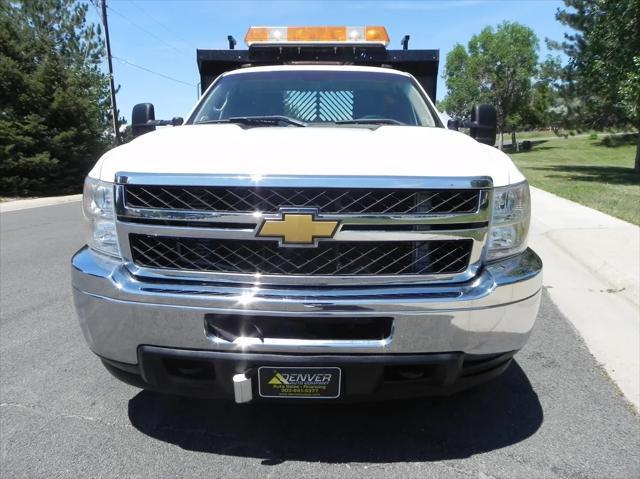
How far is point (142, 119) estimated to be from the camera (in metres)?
4.58

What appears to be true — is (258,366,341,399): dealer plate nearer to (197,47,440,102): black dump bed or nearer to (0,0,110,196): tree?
(197,47,440,102): black dump bed

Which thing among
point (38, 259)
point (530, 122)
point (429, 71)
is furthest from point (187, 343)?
point (530, 122)

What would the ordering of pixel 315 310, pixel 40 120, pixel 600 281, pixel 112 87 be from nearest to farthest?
pixel 315 310, pixel 600 281, pixel 40 120, pixel 112 87

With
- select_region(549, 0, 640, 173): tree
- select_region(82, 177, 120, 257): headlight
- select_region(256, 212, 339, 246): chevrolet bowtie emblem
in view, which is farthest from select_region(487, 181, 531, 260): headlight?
select_region(549, 0, 640, 173): tree

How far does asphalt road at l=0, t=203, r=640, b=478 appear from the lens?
2.61m

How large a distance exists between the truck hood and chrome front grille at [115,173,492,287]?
0.05 meters

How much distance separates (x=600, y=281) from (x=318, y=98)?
143 inches

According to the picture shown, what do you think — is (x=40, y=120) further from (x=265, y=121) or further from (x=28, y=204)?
(x=265, y=121)

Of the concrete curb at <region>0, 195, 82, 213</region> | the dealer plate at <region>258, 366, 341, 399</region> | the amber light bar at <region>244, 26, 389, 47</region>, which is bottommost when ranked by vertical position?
the concrete curb at <region>0, 195, 82, 213</region>

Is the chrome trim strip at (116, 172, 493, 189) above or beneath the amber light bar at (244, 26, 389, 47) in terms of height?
beneath

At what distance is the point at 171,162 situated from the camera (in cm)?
248

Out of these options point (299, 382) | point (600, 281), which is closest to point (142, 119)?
point (299, 382)

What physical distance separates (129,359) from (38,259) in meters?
5.42

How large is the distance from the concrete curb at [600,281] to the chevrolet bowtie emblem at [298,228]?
86.3 inches
